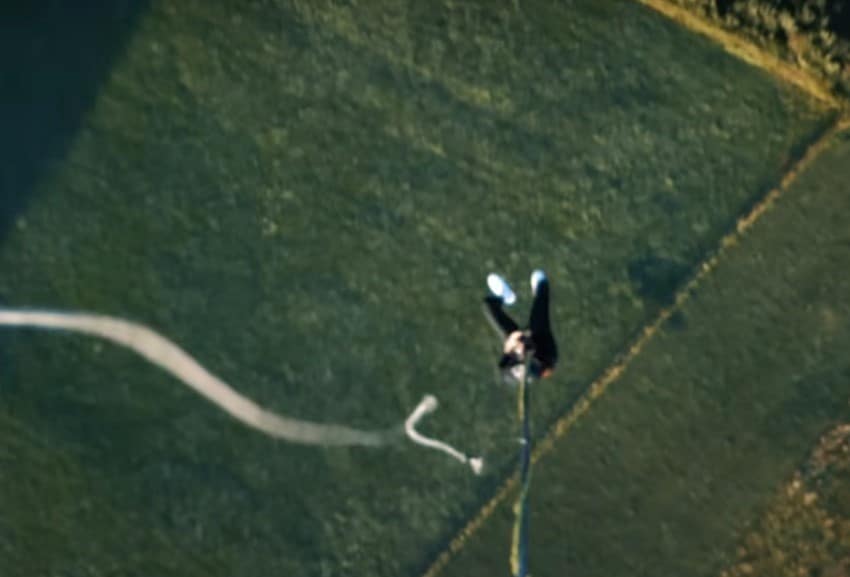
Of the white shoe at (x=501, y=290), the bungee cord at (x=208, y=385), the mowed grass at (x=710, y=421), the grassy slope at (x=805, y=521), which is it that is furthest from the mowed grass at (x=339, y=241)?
the grassy slope at (x=805, y=521)

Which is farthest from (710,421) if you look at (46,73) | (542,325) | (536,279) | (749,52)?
(46,73)

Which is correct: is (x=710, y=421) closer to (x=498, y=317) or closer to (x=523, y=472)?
(x=523, y=472)

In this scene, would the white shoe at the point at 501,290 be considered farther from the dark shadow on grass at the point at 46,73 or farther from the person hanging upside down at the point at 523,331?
the dark shadow on grass at the point at 46,73

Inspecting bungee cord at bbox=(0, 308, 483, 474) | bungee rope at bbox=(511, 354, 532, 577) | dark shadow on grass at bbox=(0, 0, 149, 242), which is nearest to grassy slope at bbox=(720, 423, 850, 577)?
bungee rope at bbox=(511, 354, 532, 577)


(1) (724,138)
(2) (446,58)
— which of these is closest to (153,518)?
(2) (446,58)

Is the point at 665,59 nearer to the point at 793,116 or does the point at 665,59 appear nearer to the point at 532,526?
the point at 793,116

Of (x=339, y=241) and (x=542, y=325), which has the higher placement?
(x=542, y=325)

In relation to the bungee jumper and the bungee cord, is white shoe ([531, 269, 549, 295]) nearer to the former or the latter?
the bungee jumper
